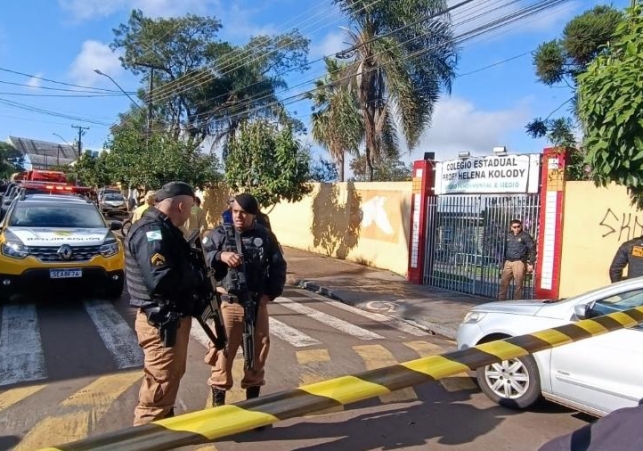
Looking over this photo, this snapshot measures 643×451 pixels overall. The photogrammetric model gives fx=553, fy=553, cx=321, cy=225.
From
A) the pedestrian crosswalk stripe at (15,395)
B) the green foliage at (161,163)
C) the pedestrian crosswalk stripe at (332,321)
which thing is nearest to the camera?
the pedestrian crosswalk stripe at (15,395)

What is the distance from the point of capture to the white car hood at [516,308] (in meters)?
4.70

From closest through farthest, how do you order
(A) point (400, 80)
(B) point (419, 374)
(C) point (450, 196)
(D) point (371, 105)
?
(B) point (419, 374) → (C) point (450, 196) → (A) point (400, 80) → (D) point (371, 105)

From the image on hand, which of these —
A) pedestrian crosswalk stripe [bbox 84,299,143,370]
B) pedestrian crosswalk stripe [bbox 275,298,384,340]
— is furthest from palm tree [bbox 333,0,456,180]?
pedestrian crosswalk stripe [bbox 84,299,143,370]

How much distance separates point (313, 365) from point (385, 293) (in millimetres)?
5365

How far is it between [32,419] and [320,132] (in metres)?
17.9

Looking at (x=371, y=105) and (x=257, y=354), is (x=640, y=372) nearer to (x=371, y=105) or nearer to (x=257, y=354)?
(x=257, y=354)

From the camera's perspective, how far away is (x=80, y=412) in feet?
13.8

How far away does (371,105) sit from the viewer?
1962cm

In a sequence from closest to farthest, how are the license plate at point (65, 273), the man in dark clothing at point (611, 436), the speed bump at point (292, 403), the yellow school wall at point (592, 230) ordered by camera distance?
1. the man in dark clothing at point (611, 436)
2. the speed bump at point (292, 403)
3. the license plate at point (65, 273)
4. the yellow school wall at point (592, 230)

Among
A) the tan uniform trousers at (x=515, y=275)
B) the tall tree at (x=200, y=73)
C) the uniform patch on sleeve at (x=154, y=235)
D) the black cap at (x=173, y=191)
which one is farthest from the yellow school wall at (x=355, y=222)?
the tall tree at (x=200, y=73)

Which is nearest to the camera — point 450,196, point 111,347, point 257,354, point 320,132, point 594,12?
point 257,354

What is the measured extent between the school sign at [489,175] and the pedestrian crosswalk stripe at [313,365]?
605 centimetres

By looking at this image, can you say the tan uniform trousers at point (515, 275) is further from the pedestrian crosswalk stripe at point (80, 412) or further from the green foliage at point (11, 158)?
the green foliage at point (11, 158)

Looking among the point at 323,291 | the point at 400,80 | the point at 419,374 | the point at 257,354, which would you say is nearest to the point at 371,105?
the point at 400,80
